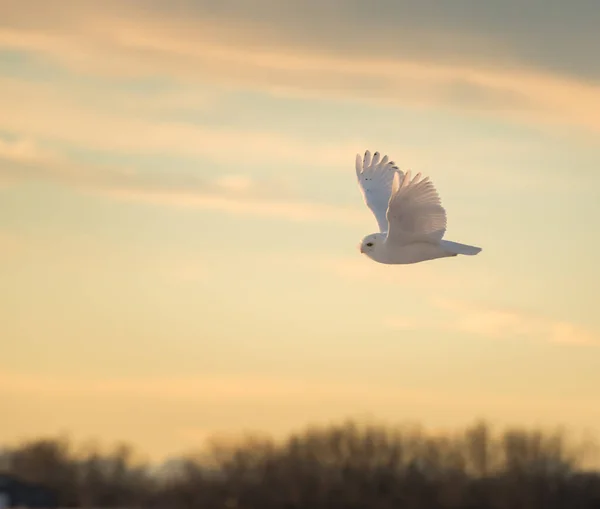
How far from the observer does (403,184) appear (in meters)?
25.4

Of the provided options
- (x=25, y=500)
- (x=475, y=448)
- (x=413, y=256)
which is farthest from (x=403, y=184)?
(x=25, y=500)

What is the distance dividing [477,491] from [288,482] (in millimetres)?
6277

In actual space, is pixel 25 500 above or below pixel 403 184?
below

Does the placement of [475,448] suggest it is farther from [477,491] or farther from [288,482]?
[288,482]

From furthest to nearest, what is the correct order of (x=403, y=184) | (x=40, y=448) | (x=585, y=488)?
(x=40, y=448) < (x=585, y=488) < (x=403, y=184)

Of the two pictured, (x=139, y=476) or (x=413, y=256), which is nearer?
(x=413, y=256)

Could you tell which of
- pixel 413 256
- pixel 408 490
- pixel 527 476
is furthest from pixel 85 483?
pixel 413 256

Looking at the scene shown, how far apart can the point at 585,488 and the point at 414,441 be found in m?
6.08

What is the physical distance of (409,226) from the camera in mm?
26312

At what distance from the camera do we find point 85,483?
5434cm

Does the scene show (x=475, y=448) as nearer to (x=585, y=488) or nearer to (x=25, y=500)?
(x=585, y=488)

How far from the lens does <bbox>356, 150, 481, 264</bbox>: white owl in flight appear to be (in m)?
25.5

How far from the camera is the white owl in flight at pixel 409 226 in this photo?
83.6ft

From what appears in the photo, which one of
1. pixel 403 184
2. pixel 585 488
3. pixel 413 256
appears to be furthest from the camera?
pixel 585 488
